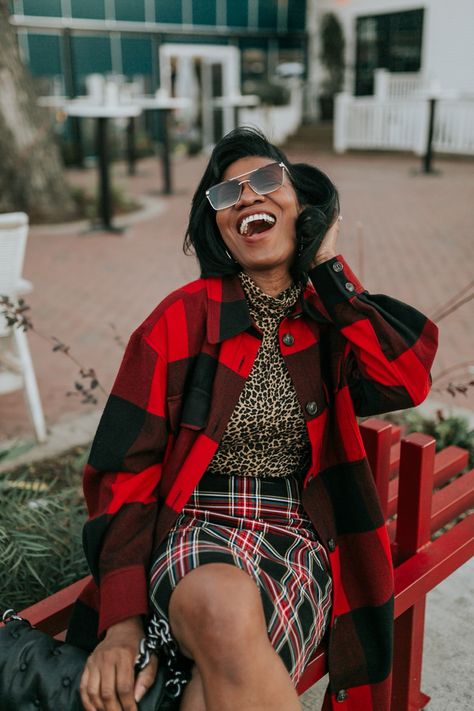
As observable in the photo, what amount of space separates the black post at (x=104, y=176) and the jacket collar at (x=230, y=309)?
8406 millimetres

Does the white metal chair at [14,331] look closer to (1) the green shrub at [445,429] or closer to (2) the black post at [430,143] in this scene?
(1) the green shrub at [445,429]

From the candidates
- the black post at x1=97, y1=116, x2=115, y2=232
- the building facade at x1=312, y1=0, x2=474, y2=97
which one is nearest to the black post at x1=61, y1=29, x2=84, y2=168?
the building facade at x1=312, y1=0, x2=474, y2=97

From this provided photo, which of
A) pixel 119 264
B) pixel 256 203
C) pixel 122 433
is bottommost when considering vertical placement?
pixel 119 264

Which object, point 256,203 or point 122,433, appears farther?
point 256,203

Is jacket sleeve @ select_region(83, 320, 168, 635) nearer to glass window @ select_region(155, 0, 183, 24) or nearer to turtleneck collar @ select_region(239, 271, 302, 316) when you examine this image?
turtleneck collar @ select_region(239, 271, 302, 316)

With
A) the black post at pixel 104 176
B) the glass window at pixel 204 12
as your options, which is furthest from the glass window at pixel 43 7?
the black post at pixel 104 176

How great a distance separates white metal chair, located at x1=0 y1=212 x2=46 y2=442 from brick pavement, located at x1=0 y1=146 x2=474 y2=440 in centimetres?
32

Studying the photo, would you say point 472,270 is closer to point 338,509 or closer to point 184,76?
point 338,509

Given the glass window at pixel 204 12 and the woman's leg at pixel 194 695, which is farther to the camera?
the glass window at pixel 204 12

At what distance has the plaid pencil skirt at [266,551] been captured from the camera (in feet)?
5.34

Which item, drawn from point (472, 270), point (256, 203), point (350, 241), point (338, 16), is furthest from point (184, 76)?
point (256, 203)

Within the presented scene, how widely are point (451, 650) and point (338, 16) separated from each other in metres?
20.4

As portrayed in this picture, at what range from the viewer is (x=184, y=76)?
19984 mm

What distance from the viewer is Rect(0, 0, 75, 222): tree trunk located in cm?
951
